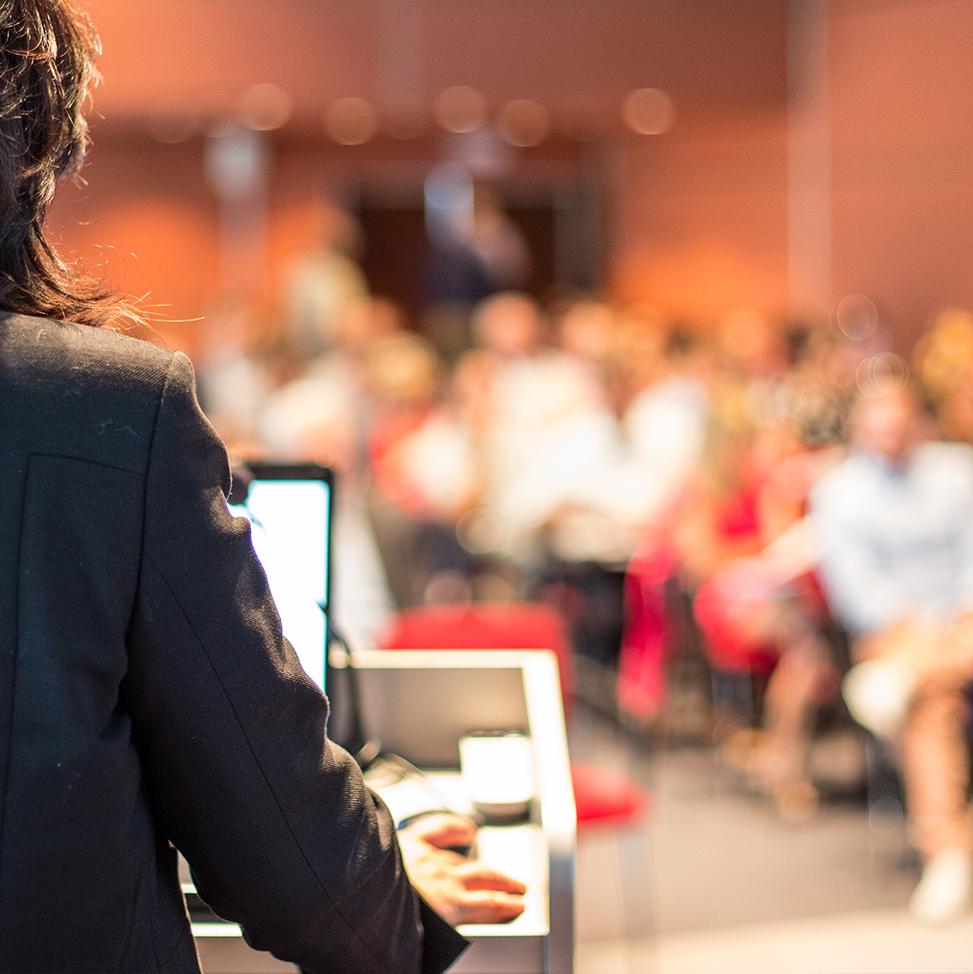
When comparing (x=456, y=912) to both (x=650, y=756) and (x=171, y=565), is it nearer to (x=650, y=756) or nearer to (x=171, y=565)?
(x=171, y=565)

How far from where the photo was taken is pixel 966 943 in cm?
317

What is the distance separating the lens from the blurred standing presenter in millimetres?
769

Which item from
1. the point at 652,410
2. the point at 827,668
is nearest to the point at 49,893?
the point at 827,668

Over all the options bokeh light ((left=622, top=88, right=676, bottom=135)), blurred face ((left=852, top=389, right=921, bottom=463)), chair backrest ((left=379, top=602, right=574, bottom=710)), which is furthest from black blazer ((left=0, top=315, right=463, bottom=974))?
bokeh light ((left=622, top=88, right=676, bottom=135))

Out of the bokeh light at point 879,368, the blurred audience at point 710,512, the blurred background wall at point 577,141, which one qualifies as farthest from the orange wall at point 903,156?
the blurred audience at point 710,512

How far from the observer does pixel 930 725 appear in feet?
11.8

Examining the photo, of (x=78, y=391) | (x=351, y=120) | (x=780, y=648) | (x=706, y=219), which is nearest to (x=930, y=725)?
(x=780, y=648)

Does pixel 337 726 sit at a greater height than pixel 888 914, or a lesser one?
greater

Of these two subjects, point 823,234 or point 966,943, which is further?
point 823,234

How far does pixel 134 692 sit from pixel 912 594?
352 centimetres

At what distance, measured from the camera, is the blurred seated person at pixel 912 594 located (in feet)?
11.7

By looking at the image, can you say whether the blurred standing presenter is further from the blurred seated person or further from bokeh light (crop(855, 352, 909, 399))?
bokeh light (crop(855, 352, 909, 399))

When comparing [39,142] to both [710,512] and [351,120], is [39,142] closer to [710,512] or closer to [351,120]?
[710,512]

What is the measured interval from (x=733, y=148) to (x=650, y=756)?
227 inches
